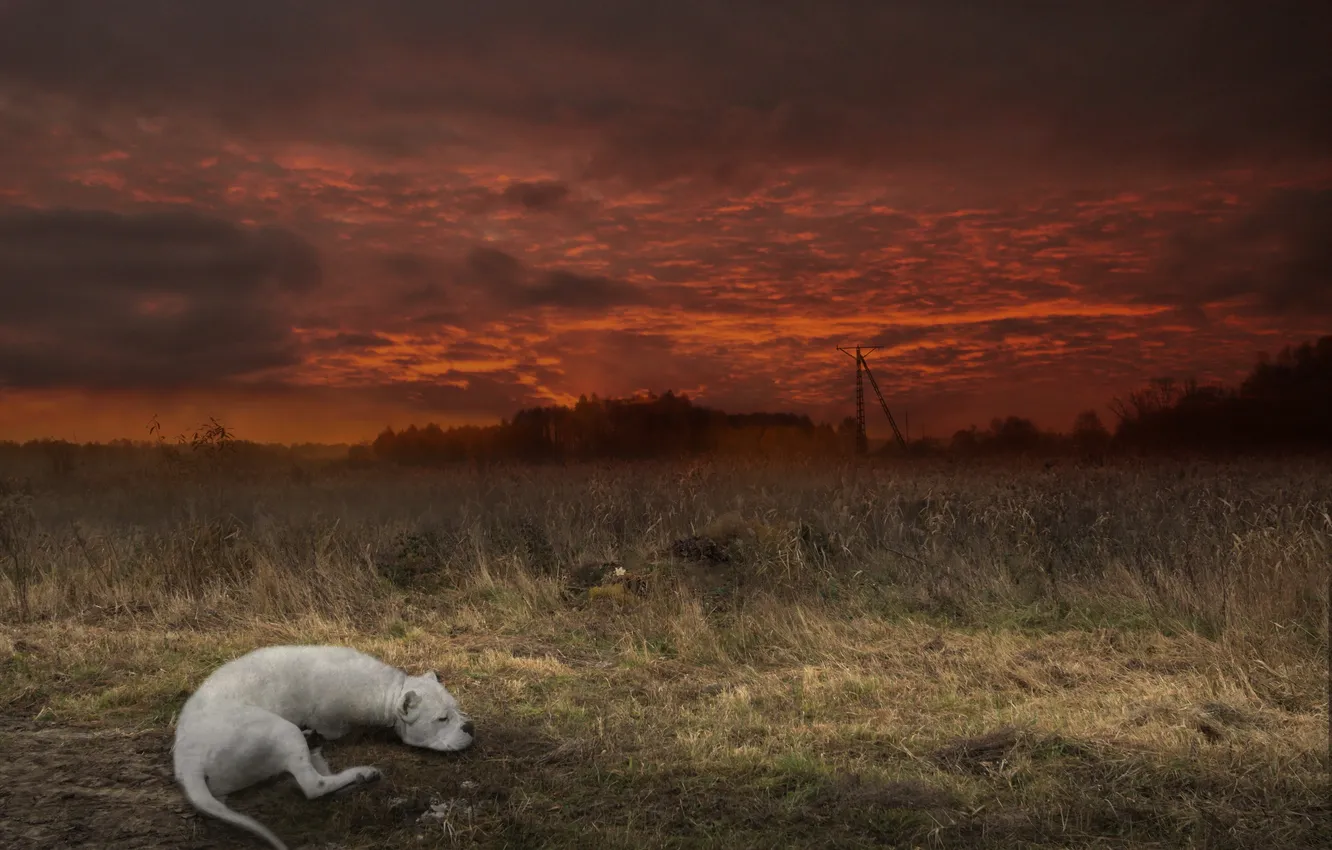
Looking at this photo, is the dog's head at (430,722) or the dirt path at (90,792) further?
the dog's head at (430,722)

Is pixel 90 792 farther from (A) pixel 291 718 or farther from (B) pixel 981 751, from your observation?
(B) pixel 981 751

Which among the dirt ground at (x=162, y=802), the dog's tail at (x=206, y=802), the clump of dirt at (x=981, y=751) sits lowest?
the clump of dirt at (x=981, y=751)

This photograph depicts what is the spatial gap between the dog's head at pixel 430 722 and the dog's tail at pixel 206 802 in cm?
101

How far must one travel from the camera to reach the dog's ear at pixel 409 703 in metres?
5.16

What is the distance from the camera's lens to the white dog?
445 cm

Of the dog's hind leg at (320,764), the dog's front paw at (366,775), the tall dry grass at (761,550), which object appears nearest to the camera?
the dog's front paw at (366,775)

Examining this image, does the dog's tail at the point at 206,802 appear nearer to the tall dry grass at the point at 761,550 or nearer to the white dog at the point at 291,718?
the white dog at the point at 291,718

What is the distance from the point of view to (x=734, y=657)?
7500 mm

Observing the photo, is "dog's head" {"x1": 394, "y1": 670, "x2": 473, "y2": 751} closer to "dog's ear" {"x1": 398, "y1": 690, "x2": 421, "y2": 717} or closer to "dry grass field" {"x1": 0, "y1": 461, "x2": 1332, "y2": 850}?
"dog's ear" {"x1": 398, "y1": 690, "x2": 421, "y2": 717}

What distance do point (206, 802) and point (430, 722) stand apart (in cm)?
119

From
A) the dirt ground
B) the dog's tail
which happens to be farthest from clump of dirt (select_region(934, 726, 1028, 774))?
the dog's tail

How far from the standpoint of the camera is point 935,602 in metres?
8.95

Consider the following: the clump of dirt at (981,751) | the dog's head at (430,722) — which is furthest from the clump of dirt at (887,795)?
the dog's head at (430,722)

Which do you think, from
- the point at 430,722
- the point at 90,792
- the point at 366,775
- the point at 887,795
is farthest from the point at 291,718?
the point at 887,795
